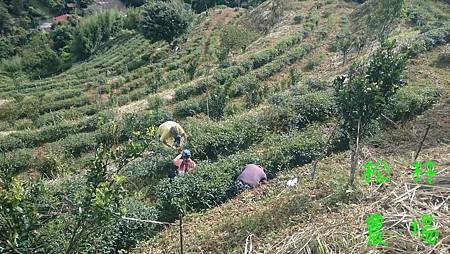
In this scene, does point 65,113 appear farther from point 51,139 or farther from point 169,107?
point 169,107

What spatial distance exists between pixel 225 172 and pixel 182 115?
841 cm

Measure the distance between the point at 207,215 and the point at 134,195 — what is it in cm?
250

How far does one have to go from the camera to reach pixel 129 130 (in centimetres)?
1706

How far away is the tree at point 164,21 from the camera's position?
116 ft

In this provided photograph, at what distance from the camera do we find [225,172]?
1196 centimetres

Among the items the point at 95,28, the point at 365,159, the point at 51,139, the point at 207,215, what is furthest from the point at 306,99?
the point at 95,28

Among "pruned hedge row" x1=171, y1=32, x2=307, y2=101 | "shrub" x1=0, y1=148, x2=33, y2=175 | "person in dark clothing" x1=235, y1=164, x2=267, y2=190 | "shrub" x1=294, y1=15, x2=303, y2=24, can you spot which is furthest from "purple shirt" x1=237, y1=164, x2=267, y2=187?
"shrub" x1=294, y1=15, x2=303, y2=24

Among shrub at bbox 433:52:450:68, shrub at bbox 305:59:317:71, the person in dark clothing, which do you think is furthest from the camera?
shrub at bbox 305:59:317:71

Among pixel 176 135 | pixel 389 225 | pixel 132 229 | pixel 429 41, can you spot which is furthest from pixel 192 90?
pixel 389 225

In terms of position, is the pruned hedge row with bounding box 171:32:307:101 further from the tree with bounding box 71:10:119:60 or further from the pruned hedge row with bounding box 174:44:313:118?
the tree with bounding box 71:10:119:60

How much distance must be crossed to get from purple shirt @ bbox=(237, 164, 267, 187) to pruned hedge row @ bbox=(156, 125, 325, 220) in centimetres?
38

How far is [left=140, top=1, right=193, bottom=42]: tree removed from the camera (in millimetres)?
35500

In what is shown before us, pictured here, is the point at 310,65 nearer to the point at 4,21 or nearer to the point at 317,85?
the point at 317,85

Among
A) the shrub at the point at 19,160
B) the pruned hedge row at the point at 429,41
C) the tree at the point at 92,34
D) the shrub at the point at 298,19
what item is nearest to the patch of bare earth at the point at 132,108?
the shrub at the point at 19,160
